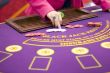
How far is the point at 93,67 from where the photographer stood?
39.4 inches

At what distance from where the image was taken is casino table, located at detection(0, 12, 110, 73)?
1.00 metres

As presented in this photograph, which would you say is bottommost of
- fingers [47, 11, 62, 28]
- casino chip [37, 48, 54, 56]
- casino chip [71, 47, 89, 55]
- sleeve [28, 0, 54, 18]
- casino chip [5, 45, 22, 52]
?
casino chip [71, 47, 89, 55]

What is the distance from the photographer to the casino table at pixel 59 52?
1003 mm

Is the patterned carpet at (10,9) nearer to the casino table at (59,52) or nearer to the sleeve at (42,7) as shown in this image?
the sleeve at (42,7)

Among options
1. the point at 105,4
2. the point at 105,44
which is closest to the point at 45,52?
the point at 105,44

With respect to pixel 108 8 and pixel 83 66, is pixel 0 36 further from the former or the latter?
pixel 108 8

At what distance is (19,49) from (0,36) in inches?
8.6

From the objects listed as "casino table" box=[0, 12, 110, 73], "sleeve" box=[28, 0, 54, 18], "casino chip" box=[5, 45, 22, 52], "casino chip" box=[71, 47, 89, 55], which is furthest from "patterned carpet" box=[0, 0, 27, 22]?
"casino chip" box=[71, 47, 89, 55]

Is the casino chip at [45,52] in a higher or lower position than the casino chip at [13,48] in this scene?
lower

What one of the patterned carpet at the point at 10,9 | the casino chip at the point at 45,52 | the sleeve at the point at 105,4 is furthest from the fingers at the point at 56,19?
the patterned carpet at the point at 10,9

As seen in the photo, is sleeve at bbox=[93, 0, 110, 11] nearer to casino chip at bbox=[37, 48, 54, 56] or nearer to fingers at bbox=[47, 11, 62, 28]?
fingers at bbox=[47, 11, 62, 28]

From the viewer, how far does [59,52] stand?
3.72 feet

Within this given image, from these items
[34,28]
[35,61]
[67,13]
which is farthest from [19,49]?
[67,13]

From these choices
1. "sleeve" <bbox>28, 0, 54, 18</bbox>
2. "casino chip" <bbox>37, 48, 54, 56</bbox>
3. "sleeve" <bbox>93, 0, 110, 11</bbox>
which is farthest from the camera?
"sleeve" <bbox>93, 0, 110, 11</bbox>
